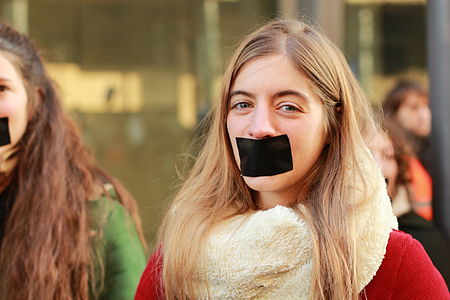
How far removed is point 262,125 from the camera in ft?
5.69

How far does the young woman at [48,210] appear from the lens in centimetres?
238

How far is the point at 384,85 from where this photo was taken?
23.3 ft

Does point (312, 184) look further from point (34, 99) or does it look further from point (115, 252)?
point (34, 99)

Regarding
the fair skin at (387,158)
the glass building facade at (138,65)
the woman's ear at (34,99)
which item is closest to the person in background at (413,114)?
the fair skin at (387,158)

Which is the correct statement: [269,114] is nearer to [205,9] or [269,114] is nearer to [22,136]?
[22,136]

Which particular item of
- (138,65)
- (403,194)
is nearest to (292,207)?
(403,194)

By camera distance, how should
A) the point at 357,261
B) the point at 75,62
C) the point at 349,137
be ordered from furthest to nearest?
the point at 75,62, the point at 349,137, the point at 357,261

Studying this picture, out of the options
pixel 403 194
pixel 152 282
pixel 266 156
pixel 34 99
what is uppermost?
pixel 34 99

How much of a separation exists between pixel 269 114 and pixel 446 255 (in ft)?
4.37

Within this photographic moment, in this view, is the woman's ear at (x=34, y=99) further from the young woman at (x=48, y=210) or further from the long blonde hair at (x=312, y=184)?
the long blonde hair at (x=312, y=184)

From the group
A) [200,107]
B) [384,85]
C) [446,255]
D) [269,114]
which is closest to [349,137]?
[269,114]

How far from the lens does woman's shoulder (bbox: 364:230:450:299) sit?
5.49 feet

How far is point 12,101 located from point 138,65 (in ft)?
12.4

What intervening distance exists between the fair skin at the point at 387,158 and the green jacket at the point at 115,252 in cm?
108
